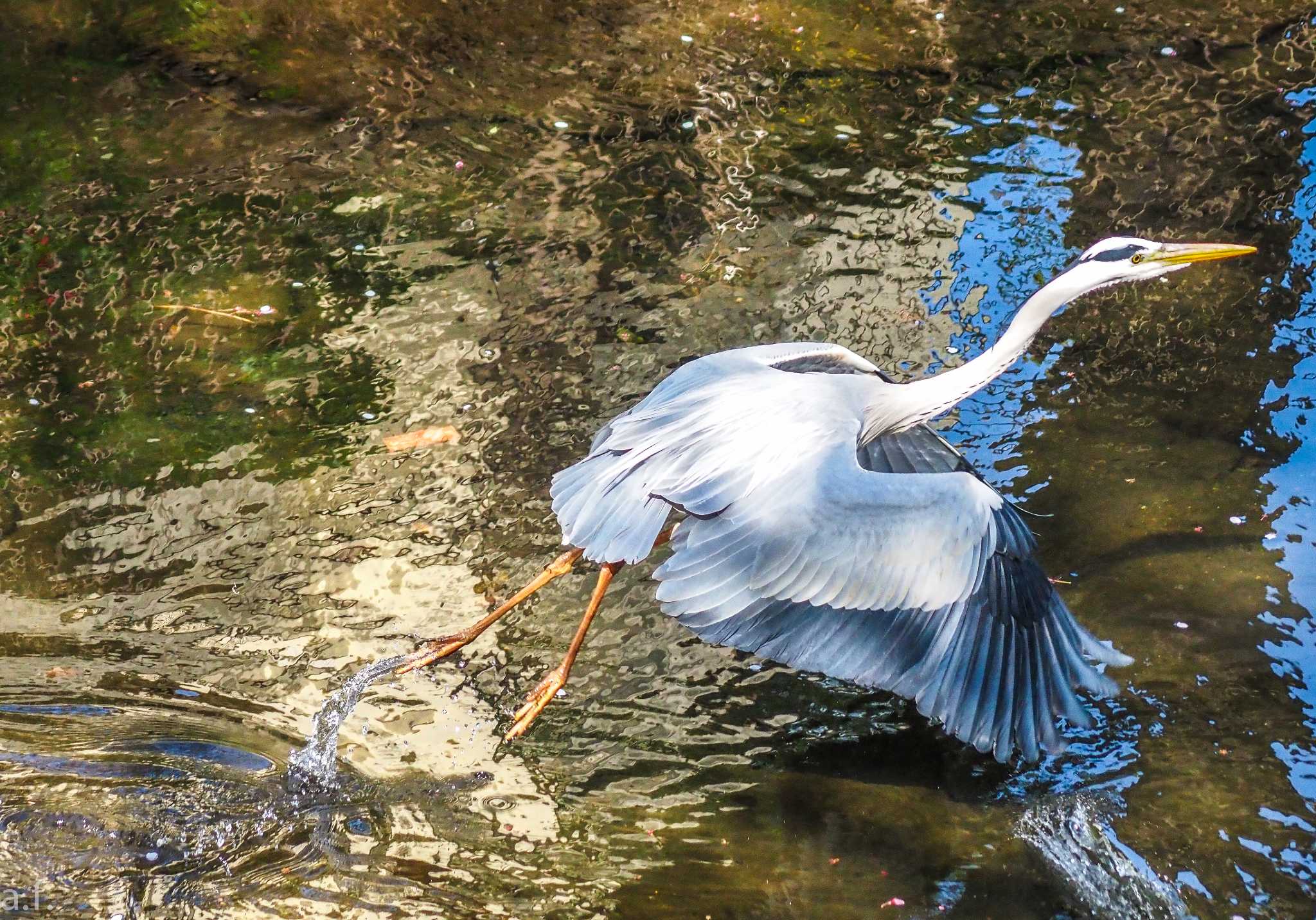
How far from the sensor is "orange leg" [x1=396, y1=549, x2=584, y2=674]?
416cm

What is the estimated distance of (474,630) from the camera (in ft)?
13.8

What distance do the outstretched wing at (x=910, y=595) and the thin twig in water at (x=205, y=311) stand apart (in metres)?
2.89

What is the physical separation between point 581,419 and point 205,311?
1.92 m

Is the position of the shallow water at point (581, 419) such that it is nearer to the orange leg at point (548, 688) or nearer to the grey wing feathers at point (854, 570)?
the orange leg at point (548, 688)

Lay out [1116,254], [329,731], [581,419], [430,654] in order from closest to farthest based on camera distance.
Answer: [329,731]
[430,654]
[1116,254]
[581,419]

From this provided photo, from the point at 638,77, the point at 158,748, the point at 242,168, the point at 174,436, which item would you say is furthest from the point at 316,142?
the point at 158,748

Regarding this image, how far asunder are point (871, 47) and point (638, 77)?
151cm

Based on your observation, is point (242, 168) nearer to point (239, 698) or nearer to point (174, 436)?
point (174, 436)

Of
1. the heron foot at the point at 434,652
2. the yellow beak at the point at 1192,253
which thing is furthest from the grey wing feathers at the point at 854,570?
the yellow beak at the point at 1192,253

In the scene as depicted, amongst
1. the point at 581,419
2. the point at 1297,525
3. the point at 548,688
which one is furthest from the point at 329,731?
the point at 1297,525

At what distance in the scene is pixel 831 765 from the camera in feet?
12.9

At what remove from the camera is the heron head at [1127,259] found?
4223mm

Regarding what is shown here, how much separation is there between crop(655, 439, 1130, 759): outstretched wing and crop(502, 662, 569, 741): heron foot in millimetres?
501

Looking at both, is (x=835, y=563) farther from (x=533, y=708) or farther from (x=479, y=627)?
(x=479, y=627)
